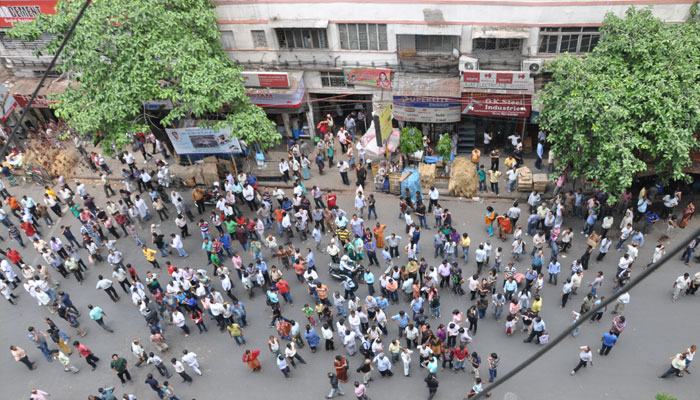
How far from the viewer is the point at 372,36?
71.9 ft

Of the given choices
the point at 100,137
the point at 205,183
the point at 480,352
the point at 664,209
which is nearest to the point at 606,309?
the point at 480,352

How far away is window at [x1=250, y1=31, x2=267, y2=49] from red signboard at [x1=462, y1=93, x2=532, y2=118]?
352 inches

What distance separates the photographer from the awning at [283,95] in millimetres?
23578

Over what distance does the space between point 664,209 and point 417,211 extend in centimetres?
904

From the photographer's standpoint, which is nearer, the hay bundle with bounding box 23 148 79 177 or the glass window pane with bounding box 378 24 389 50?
the glass window pane with bounding box 378 24 389 50

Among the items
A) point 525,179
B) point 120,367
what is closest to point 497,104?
point 525,179

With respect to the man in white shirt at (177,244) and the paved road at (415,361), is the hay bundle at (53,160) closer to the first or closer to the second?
the paved road at (415,361)

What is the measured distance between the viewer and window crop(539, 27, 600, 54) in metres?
19.9

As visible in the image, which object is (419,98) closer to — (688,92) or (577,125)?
(577,125)

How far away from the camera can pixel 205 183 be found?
23.5 metres

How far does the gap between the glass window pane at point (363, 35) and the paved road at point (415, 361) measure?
9.41m

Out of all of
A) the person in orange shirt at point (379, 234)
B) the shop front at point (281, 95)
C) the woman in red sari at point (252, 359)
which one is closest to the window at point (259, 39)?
the shop front at point (281, 95)

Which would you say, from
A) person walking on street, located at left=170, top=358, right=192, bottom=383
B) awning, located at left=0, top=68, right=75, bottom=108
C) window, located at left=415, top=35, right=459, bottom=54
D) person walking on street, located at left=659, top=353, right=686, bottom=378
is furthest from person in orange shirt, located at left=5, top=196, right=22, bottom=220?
person walking on street, located at left=659, top=353, right=686, bottom=378

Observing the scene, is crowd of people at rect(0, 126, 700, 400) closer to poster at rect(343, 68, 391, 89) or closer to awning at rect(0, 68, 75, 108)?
poster at rect(343, 68, 391, 89)
